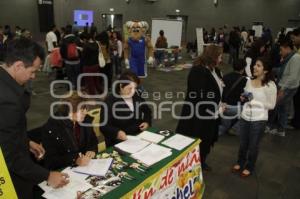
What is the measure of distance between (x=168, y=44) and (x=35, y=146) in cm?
971

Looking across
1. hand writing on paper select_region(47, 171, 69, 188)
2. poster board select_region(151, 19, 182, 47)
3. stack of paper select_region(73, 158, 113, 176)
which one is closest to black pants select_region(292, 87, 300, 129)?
stack of paper select_region(73, 158, 113, 176)

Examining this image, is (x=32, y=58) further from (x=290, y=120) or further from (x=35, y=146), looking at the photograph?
(x=290, y=120)

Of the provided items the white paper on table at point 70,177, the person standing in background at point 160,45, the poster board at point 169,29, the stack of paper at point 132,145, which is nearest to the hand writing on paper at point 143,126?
the stack of paper at point 132,145

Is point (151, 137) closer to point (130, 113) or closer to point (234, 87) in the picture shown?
point (130, 113)

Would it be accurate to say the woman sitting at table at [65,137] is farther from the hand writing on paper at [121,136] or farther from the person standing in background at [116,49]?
the person standing in background at [116,49]

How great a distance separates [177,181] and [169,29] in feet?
31.7

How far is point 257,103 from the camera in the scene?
2926 millimetres

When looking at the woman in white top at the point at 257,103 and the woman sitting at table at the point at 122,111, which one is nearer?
the woman sitting at table at the point at 122,111

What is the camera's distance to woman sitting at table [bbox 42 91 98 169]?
6.57 feet

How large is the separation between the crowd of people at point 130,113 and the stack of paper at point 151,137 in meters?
0.16

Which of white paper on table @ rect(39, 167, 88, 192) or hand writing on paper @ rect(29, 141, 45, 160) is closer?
white paper on table @ rect(39, 167, 88, 192)

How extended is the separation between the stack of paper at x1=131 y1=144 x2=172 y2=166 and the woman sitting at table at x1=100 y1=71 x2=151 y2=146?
36 cm

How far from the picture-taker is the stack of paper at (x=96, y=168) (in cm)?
184

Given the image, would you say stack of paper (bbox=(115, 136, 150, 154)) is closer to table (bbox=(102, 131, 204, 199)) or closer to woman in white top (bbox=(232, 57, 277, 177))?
table (bbox=(102, 131, 204, 199))
